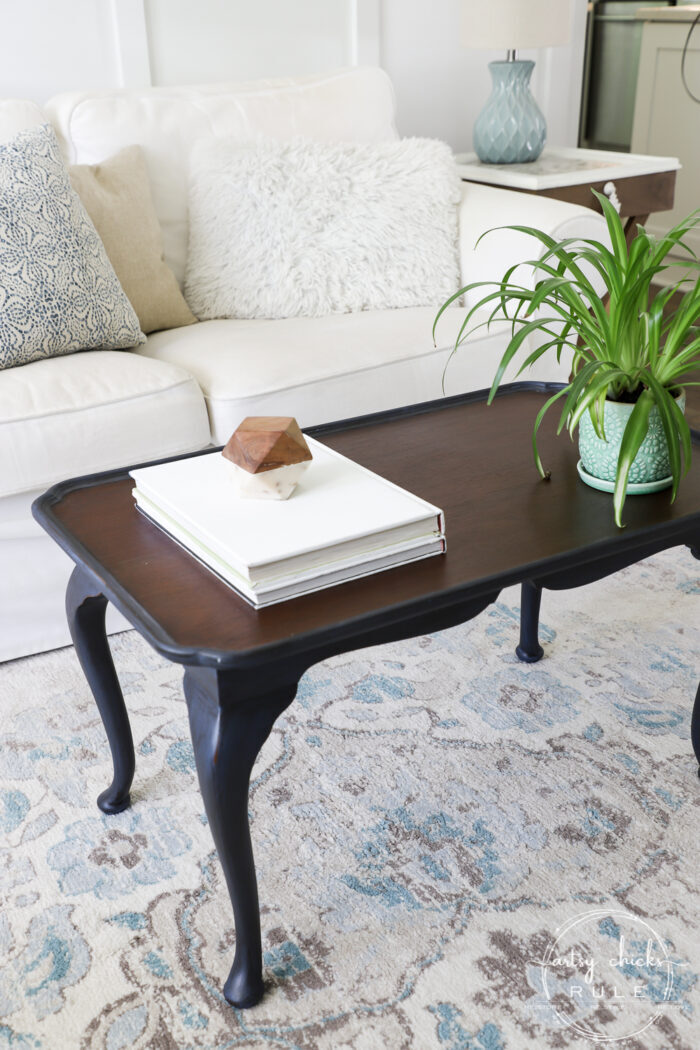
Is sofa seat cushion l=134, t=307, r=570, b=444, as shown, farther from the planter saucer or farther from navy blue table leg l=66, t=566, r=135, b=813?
the planter saucer

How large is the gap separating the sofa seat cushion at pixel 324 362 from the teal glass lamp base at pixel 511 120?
2.85 ft

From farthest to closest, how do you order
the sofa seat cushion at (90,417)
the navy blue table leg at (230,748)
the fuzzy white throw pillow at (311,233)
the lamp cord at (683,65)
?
the lamp cord at (683,65)
the fuzzy white throw pillow at (311,233)
the sofa seat cushion at (90,417)
the navy blue table leg at (230,748)

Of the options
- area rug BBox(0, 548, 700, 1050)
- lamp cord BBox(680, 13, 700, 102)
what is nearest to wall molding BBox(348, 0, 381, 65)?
lamp cord BBox(680, 13, 700, 102)

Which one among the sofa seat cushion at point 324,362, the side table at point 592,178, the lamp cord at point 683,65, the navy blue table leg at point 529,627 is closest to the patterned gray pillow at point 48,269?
the sofa seat cushion at point 324,362

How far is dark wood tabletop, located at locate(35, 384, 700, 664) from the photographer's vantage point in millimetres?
992

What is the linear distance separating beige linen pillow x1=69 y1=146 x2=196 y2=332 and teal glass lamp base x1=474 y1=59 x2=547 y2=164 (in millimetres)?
1090

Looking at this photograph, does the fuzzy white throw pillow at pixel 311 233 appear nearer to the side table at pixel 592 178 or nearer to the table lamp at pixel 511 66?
the side table at pixel 592 178

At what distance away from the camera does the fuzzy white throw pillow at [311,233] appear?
7.18 feet

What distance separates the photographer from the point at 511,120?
9.09 feet

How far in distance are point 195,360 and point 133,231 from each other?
388 mm

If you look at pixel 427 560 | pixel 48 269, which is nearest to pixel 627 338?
pixel 427 560

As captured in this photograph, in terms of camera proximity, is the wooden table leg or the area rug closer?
the area rug

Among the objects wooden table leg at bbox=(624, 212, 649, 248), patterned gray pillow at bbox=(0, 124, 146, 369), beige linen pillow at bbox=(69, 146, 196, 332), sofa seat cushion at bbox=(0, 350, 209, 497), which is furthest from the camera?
wooden table leg at bbox=(624, 212, 649, 248)

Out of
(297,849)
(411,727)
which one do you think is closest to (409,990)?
(297,849)
